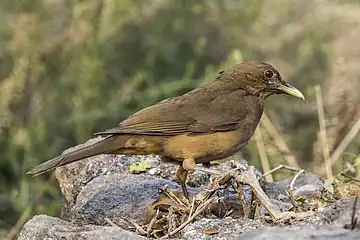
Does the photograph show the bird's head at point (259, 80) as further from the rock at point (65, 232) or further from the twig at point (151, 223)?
the rock at point (65, 232)

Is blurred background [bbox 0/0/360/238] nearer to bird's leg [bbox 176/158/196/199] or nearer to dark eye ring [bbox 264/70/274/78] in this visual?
dark eye ring [bbox 264/70/274/78]

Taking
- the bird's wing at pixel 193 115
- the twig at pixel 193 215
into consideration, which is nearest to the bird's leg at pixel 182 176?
the bird's wing at pixel 193 115

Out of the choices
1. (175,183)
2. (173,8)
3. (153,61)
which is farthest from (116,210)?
(173,8)

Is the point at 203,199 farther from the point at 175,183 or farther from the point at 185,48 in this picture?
the point at 185,48

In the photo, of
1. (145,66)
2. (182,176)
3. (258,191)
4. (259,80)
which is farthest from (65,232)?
(145,66)

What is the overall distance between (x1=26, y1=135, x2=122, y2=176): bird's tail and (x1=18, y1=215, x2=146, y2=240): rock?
1.60 ft

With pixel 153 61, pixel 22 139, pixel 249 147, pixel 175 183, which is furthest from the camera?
pixel 153 61

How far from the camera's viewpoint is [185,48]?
9.30 metres

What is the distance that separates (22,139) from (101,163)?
2.89m

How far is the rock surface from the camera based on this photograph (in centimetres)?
307

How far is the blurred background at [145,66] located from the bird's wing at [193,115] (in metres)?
1.27

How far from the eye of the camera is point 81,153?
4566 millimetres

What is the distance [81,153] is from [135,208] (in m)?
0.43

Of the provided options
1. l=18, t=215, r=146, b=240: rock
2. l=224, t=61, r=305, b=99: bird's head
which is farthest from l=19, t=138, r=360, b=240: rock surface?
l=224, t=61, r=305, b=99: bird's head
